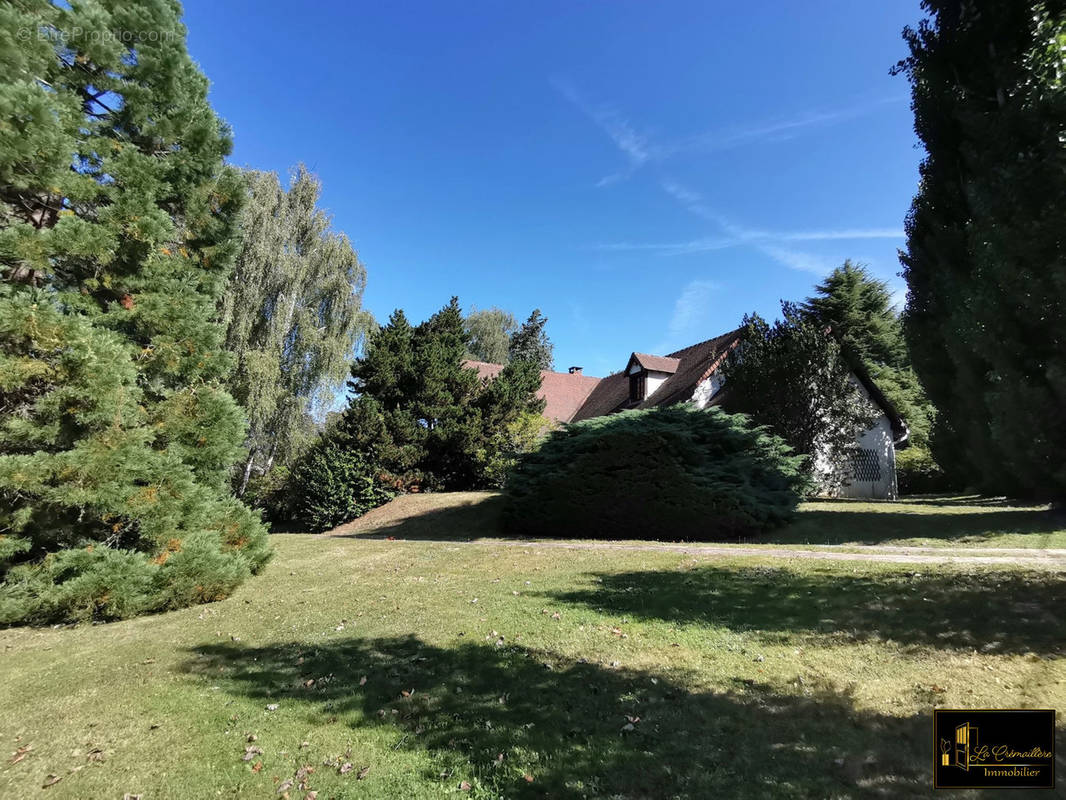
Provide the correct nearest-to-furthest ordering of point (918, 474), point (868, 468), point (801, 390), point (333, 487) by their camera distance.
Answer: point (801, 390)
point (333, 487)
point (868, 468)
point (918, 474)

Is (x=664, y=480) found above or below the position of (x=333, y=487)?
above

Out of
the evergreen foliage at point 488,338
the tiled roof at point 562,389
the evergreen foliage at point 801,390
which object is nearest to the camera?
the evergreen foliage at point 801,390

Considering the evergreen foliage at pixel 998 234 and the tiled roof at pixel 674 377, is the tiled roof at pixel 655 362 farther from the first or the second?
the evergreen foliage at pixel 998 234

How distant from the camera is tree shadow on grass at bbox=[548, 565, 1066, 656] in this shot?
16.2 feet

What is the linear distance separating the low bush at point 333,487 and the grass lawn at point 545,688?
45.0 feet

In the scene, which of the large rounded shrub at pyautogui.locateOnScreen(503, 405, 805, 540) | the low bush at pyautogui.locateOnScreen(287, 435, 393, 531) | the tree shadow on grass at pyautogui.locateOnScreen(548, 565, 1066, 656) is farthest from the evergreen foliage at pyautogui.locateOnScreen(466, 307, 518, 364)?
the tree shadow on grass at pyautogui.locateOnScreen(548, 565, 1066, 656)

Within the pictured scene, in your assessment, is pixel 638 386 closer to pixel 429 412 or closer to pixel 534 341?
pixel 429 412

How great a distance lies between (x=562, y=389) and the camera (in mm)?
34531

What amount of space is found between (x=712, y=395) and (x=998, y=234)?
50.1ft

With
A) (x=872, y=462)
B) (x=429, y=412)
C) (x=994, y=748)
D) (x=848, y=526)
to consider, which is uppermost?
(x=429, y=412)

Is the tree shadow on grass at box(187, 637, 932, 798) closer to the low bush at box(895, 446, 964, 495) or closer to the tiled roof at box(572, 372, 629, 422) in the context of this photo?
the tiled roof at box(572, 372, 629, 422)

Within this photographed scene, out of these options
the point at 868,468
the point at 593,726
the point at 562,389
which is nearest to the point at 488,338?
the point at 562,389

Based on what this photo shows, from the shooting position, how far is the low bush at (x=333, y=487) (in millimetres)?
20891

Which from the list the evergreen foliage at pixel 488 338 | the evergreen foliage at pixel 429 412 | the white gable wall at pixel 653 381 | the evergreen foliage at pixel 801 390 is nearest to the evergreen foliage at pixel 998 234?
the evergreen foliage at pixel 801 390
